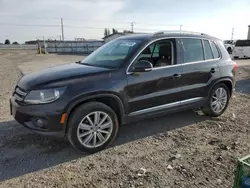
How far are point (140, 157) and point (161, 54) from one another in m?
1.98

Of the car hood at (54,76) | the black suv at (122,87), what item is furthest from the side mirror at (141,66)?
the car hood at (54,76)

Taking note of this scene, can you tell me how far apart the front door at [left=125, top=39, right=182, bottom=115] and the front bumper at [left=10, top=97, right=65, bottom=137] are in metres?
1.14

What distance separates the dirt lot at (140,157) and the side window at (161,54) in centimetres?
130

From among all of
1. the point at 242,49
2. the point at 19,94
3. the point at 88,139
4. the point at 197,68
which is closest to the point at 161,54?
the point at 197,68

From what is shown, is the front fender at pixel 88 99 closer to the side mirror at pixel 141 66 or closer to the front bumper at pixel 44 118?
the front bumper at pixel 44 118

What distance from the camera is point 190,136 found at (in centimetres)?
428

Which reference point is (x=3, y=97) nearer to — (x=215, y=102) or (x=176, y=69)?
(x=176, y=69)

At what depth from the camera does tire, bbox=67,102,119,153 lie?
3.42m

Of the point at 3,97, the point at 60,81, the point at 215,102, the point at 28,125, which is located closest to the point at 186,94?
the point at 215,102

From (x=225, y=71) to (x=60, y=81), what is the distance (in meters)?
3.54

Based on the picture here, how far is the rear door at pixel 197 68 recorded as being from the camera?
4.50 m

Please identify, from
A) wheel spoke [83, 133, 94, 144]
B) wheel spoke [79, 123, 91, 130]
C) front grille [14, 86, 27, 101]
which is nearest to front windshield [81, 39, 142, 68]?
wheel spoke [79, 123, 91, 130]

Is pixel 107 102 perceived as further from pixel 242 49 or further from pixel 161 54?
pixel 242 49

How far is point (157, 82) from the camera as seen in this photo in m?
4.08
